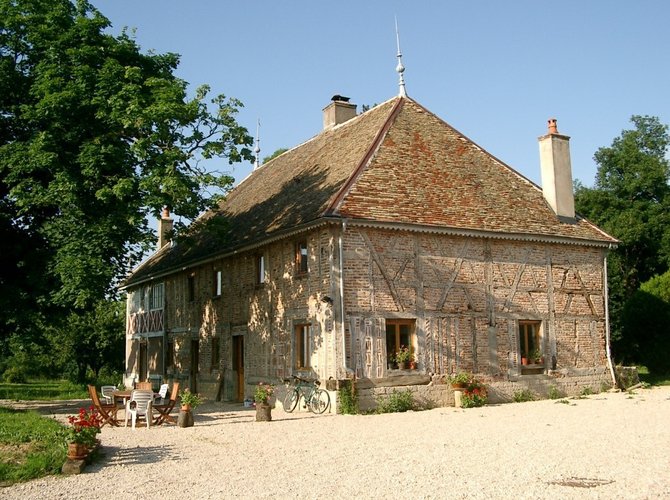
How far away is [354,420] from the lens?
51.2 feet

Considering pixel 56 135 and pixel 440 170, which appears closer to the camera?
pixel 56 135

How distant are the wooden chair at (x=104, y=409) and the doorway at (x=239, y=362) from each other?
7.10 m

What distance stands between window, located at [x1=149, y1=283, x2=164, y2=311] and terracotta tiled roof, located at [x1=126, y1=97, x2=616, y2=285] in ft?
13.5

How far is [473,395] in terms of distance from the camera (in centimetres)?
1820

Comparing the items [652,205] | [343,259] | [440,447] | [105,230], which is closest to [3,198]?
[105,230]

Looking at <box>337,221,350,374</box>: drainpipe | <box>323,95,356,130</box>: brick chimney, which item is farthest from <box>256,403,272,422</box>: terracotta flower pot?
<box>323,95,356,130</box>: brick chimney

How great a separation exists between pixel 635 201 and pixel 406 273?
29.6m

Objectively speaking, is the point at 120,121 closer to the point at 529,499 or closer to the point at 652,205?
the point at 529,499

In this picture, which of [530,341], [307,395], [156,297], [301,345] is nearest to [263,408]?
[307,395]

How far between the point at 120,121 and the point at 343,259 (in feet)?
21.0

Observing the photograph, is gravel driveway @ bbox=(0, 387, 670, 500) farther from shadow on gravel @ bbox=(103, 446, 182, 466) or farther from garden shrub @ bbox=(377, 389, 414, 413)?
garden shrub @ bbox=(377, 389, 414, 413)

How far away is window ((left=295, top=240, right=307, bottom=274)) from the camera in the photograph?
18.9 metres

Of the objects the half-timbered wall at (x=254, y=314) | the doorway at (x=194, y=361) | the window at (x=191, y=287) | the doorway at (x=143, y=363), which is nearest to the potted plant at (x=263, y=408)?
the half-timbered wall at (x=254, y=314)

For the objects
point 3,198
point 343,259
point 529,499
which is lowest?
point 529,499
